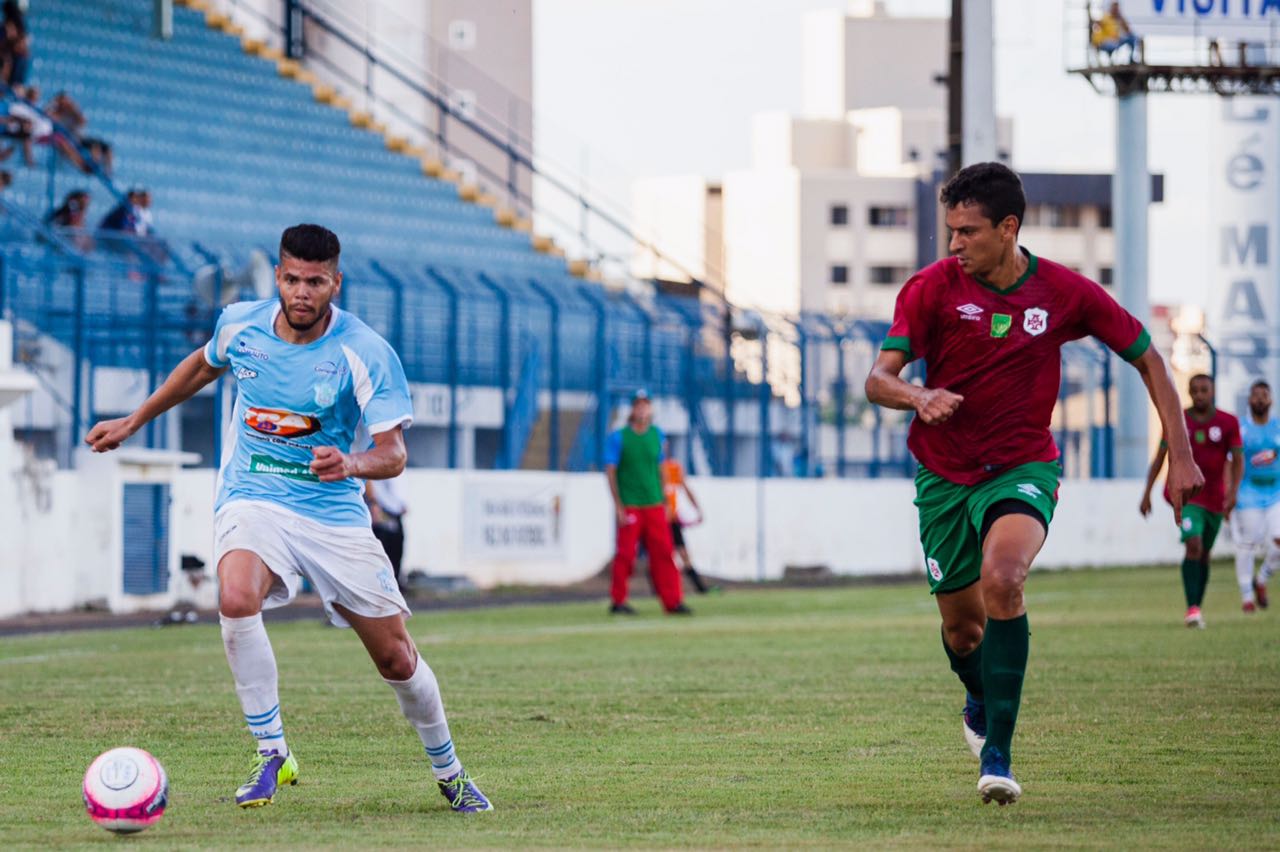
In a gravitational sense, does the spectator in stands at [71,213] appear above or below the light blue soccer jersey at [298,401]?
above

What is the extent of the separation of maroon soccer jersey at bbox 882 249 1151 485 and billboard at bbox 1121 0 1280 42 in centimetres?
3046

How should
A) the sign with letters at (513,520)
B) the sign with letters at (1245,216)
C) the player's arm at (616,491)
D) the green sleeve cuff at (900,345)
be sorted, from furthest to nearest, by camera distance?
1. the sign with letters at (1245,216)
2. the sign with letters at (513,520)
3. the player's arm at (616,491)
4. the green sleeve cuff at (900,345)

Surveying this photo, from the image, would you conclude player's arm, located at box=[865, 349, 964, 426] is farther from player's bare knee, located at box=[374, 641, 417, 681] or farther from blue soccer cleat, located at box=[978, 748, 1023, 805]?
player's bare knee, located at box=[374, 641, 417, 681]

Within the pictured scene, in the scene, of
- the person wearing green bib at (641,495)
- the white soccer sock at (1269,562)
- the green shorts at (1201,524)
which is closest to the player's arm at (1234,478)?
the green shorts at (1201,524)

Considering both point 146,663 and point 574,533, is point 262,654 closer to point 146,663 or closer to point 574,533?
point 146,663

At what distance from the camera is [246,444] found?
8148mm

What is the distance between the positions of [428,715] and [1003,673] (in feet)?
6.85

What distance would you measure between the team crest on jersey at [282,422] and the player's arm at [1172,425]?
3.07 meters

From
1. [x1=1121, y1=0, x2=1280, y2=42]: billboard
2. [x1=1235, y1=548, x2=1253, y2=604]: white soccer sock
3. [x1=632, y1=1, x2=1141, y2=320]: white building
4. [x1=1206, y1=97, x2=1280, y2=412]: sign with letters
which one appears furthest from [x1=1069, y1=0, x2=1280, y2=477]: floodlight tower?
[x1=632, y1=1, x2=1141, y2=320]: white building

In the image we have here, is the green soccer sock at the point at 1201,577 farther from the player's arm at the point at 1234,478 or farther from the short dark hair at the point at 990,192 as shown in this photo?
the short dark hair at the point at 990,192

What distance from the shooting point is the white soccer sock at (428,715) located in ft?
26.1

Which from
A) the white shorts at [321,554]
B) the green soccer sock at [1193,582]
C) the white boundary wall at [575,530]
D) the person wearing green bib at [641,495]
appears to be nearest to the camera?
the white shorts at [321,554]

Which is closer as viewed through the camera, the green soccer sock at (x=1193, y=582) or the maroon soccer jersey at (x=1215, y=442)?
the green soccer sock at (x=1193, y=582)

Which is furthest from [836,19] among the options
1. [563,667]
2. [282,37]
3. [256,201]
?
[563,667]
